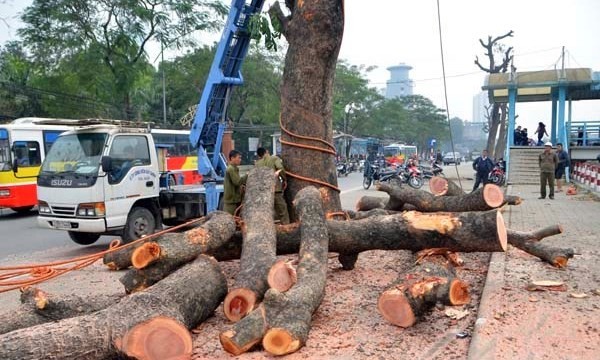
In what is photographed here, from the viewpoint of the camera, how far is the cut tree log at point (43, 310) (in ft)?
12.5

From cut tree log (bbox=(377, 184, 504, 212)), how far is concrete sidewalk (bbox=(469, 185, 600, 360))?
0.69 meters

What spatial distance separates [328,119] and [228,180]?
1761 millimetres

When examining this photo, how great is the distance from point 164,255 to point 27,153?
1180 cm

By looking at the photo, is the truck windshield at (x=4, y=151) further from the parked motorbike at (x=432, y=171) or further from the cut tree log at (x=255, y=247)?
the parked motorbike at (x=432, y=171)

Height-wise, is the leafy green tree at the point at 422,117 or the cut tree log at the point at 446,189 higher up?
the leafy green tree at the point at 422,117

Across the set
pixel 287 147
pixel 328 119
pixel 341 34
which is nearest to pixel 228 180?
pixel 287 147

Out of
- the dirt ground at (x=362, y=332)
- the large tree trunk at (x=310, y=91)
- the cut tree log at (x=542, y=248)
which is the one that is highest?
the large tree trunk at (x=310, y=91)

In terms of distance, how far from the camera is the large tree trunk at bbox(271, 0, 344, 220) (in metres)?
6.14

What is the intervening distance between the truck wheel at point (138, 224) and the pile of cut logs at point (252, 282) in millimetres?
1961

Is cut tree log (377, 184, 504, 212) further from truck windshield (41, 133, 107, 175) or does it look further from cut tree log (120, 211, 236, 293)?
truck windshield (41, 133, 107, 175)

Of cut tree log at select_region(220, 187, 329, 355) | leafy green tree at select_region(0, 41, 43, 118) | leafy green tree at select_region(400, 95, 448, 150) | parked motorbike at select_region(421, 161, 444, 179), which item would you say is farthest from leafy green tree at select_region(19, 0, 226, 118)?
leafy green tree at select_region(400, 95, 448, 150)

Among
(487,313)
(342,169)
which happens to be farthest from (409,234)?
(342,169)

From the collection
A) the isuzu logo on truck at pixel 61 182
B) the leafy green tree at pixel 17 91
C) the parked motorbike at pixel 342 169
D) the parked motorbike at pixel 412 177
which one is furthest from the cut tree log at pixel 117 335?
the parked motorbike at pixel 342 169

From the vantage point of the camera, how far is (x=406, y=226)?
5012mm
